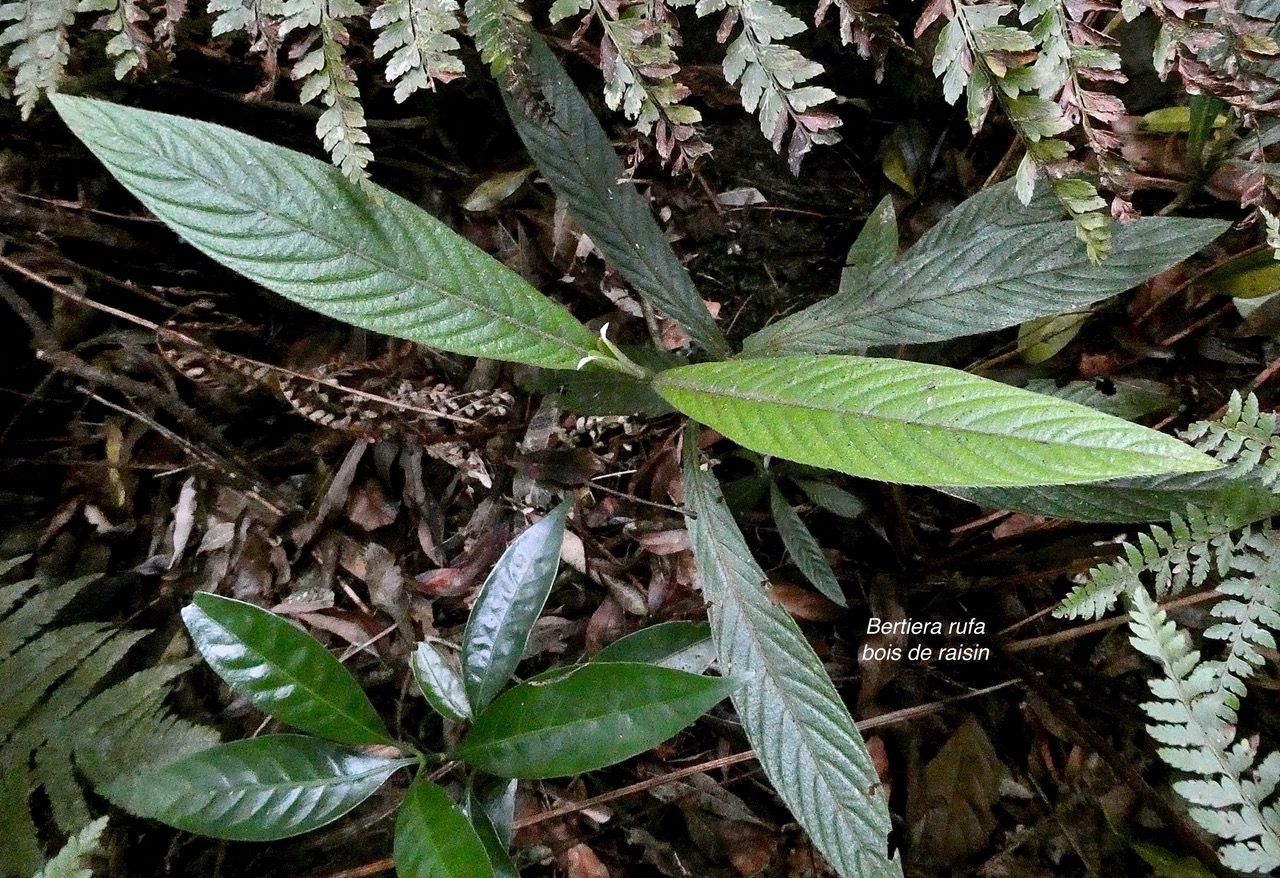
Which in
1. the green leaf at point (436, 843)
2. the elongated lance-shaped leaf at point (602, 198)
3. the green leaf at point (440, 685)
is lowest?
the green leaf at point (436, 843)

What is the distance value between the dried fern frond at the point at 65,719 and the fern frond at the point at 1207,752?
4.37ft

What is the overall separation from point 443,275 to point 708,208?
714 millimetres

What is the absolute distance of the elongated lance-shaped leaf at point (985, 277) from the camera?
0.94m

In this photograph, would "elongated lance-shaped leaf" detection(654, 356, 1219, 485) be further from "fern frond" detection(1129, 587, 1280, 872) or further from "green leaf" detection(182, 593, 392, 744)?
"green leaf" detection(182, 593, 392, 744)

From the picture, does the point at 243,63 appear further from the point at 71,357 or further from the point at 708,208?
the point at 708,208

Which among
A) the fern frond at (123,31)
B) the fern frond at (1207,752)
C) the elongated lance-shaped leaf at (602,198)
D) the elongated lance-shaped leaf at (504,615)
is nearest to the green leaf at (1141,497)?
the fern frond at (1207,752)

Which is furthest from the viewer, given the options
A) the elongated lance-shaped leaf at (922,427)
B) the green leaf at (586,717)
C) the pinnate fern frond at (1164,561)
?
the pinnate fern frond at (1164,561)

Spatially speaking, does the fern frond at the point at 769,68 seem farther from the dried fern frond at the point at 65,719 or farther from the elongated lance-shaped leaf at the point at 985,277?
the dried fern frond at the point at 65,719

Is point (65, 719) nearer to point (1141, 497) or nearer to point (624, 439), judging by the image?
point (624, 439)

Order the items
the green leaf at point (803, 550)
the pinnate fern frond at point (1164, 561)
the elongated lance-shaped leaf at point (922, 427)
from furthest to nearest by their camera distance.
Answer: the green leaf at point (803, 550), the pinnate fern frond at point (1164, 561), the elongated lance-shaped leaf at point (922, 427)

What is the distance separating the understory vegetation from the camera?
82cm

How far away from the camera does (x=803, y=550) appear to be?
120 cm

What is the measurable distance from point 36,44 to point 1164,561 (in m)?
1.57

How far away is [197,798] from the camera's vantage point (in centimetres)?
91
